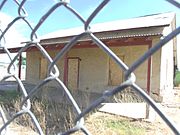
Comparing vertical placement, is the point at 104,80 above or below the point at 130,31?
below

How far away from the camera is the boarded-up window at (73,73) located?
1734cm

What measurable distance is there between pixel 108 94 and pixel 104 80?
1476 cm

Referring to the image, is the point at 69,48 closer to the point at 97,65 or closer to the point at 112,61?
the point at 112,61

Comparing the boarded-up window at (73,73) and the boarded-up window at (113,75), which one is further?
the boarded-up window at (73,73)

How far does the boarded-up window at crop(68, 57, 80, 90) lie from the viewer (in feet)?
56.9

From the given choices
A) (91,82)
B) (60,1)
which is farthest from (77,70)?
(60,1)

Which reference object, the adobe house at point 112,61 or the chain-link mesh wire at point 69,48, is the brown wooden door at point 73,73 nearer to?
the adobe house at point 112,61

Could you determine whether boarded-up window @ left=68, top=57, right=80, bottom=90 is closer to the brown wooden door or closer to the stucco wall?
the brown wooden door

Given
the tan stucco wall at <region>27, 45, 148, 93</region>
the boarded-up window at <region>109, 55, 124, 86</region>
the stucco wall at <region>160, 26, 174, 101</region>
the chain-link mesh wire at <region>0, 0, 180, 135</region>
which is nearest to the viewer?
the chain-link mesh wire at <region>0, 0, 180, 135</region>

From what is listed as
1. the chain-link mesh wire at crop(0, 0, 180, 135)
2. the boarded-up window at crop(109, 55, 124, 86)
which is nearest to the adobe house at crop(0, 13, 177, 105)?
the boarded-up window at crop(109, 55, 124, 86)

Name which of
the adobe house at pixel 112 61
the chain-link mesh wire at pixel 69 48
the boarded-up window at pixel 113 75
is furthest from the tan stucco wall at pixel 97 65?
the chain-link mesh wire at pixel 69 48

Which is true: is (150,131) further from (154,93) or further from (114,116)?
(154,93)

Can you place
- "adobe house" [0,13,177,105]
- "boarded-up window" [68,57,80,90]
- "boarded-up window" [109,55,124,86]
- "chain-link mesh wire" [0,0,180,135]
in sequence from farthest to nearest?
"boarded-up window" [68,57,80,90], "boarded-up window" [109,55,124,86], "adobe house" [0,13,177,105], "chain-link mesh wire" [0,0,180,135]

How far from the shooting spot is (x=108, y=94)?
0.77 meters
